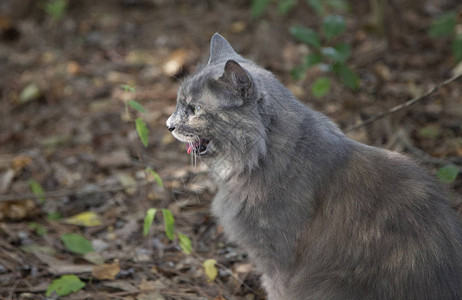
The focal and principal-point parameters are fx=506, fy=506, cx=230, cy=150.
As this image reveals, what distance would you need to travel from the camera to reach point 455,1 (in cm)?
636

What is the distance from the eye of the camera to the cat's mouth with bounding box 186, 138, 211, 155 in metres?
2.69

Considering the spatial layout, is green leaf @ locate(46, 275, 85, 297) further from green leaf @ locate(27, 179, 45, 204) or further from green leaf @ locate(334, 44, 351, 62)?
green leaf @ locate(334, 44, 351, 62)

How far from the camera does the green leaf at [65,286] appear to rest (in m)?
3.03

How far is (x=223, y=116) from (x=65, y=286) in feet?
4.76

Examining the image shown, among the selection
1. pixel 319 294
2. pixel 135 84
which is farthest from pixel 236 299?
pixel 135 84

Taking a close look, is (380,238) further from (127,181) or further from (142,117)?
(142,117)

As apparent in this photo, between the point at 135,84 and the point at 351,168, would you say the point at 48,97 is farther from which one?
the point at 351,168

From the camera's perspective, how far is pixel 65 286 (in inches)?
120

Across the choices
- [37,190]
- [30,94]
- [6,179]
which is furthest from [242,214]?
[30,94]

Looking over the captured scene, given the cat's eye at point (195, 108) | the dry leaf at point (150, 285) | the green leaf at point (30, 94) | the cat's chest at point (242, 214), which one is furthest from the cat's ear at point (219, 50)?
the green leaf at point (30, 94)

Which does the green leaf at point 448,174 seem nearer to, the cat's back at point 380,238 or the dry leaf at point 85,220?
the cat's back at point 380,238

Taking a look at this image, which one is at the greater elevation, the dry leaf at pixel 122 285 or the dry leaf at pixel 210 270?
the dry leaf at pixel 210 270

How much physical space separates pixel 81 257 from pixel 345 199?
1.93 m

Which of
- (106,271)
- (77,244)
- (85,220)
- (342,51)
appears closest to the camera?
(106,271)
